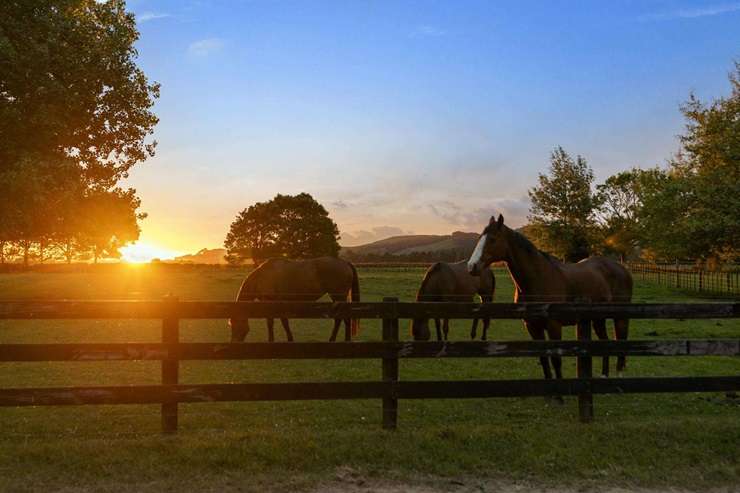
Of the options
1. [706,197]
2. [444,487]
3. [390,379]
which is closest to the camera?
[444,487]

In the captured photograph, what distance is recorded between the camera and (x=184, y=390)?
22.4 feet

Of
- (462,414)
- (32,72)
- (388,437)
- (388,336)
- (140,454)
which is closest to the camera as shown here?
(140,454)

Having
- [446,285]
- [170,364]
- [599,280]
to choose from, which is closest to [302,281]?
[446,285]

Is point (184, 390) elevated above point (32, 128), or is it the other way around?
point (32, 128)

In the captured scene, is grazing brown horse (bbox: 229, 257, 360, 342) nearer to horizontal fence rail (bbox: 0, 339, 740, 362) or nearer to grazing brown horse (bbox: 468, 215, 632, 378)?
grazing brown horse (bbox: 468, 215, 632, 378)

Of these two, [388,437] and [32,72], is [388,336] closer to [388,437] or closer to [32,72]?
[388,437]

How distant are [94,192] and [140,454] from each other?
2075cm

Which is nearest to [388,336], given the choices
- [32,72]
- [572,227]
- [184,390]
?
[184,390]

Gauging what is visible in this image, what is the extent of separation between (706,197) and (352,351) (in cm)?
3527

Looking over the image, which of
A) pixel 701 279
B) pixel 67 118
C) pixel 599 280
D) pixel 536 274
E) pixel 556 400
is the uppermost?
pixel 67 118

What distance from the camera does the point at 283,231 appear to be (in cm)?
7088

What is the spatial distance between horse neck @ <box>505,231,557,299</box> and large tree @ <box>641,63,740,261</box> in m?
29.4

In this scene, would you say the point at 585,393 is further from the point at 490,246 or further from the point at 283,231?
the point at 283,231

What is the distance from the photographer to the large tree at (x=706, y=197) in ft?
114
